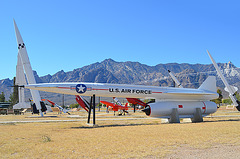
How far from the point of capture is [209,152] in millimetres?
8273

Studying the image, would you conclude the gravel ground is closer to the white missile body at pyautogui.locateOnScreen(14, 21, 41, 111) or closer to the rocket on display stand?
the rocket on display stand

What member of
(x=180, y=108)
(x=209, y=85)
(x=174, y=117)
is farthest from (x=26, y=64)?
(x=209, y=85)

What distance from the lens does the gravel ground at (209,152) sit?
301 inches

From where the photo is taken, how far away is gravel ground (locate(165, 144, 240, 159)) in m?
7.65

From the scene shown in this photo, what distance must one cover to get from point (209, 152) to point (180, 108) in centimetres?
1460

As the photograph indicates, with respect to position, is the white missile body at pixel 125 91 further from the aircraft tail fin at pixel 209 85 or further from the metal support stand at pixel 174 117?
the metal support stand at pixel 174 117

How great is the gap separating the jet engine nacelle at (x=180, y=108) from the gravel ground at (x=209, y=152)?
12.0 metres

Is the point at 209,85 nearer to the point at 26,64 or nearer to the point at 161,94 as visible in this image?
the point at 161,94

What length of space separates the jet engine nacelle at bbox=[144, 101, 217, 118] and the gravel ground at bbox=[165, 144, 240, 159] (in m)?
12.0

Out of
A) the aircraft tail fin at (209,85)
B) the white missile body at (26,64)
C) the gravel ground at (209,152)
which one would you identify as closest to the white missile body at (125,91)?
the aircraft tail fin at (209,85)

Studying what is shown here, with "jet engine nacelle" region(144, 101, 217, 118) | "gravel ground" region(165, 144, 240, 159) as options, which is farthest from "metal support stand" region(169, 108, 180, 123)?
"gravel ground" region(165, 144, 240, 159)

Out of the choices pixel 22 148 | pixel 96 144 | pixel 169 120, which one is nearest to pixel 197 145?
pixel 96 144

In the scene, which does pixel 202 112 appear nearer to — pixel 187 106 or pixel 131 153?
pixel 187 106

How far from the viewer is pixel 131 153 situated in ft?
26.8
